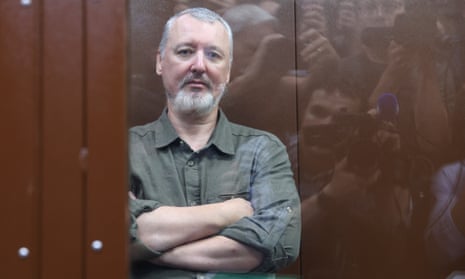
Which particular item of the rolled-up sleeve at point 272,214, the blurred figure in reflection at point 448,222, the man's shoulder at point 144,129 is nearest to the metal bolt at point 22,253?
the man's shoulder at point 144,129

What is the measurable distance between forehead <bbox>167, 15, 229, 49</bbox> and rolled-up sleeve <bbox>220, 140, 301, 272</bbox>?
15.2 inches

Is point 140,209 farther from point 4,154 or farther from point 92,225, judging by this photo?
point 4,154

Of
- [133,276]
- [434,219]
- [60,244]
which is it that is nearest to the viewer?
[60,244]

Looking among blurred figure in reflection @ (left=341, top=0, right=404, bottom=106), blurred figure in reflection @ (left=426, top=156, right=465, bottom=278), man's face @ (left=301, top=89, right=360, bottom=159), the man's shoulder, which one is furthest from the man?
blurred figure in reflection @ (left=426, top=156, right=465, bottom=278)

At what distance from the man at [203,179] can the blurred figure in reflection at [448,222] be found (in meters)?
0.53

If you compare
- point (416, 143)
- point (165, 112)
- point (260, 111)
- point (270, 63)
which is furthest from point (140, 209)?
point (416, 143)

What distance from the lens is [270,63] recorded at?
228 centimetres

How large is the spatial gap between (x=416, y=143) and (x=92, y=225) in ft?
4.12

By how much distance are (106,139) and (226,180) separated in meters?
0.54

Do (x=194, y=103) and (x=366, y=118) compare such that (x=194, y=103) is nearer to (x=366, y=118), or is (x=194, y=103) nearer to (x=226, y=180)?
(x=226, y=180)

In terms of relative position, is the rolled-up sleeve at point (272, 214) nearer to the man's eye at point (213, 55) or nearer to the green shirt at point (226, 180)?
the green shirt at point (226, 180)

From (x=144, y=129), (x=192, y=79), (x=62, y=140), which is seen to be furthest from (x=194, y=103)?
(x=62, y=140)

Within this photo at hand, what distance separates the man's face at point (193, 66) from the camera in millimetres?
2137

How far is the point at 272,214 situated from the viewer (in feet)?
6.97
